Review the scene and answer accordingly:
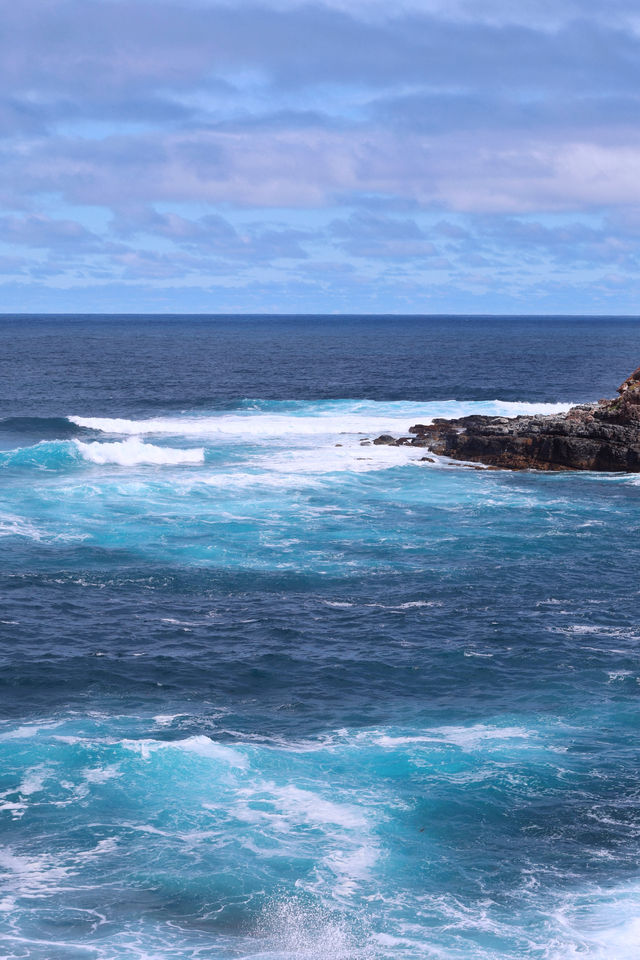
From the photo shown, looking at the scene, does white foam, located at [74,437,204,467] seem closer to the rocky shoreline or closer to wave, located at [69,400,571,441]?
wave, located at [69,400,571,441]

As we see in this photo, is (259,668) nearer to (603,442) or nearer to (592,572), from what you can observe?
(592,572)

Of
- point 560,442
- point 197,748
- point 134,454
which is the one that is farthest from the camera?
point 134,454

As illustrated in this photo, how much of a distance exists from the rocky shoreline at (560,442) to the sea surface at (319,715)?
83.7 inches

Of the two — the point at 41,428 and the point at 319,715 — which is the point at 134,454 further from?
the point at 319,715

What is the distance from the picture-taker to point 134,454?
60938mm

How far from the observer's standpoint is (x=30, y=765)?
76.7 feet

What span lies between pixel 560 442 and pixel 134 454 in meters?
26.7

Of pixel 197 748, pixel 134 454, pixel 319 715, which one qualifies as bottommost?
pixel 197 748

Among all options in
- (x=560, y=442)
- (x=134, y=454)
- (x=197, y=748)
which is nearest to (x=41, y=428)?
(x=134, y=454)

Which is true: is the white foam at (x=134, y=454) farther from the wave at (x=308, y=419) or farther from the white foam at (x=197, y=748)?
the white foam at (x=197, y=748)

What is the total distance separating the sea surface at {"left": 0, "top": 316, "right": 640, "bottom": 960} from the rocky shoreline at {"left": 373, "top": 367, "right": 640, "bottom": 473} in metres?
2.12

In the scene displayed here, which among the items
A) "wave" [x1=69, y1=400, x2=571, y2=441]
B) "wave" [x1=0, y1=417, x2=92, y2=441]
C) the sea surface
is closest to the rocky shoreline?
the sea surface

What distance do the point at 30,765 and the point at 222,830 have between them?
5445mm

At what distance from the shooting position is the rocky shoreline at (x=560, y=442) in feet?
187
